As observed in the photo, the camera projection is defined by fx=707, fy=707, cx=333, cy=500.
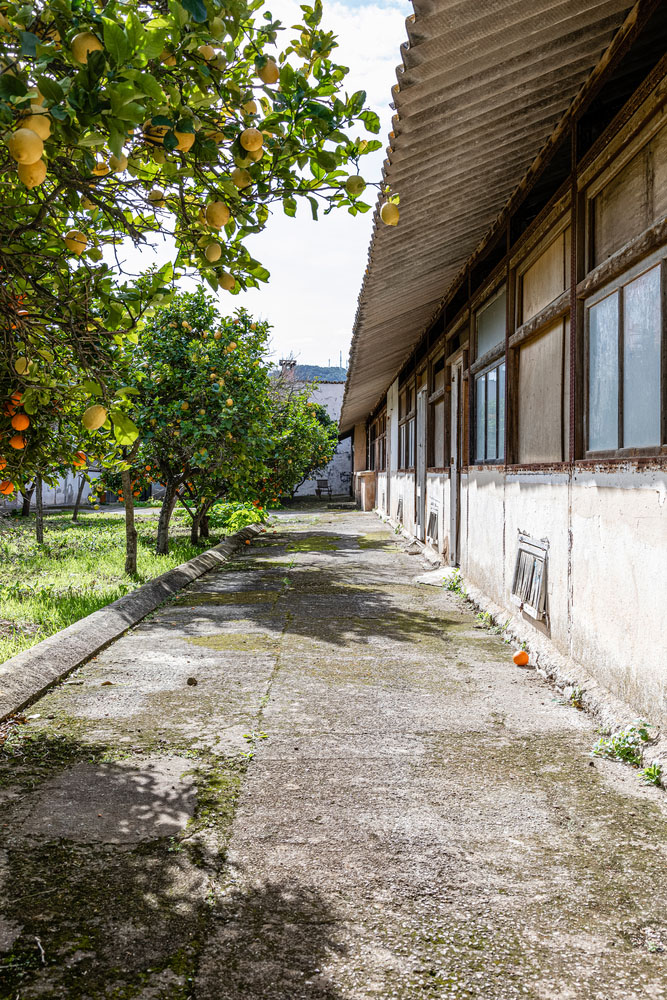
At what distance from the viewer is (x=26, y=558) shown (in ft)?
32.7

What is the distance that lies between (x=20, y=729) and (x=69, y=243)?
2184mm

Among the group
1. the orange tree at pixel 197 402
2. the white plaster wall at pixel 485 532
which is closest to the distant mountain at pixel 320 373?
the orange tree at pixel 197 402

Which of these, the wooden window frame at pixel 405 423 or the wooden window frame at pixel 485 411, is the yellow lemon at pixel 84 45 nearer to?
the wooden window frame at pixel 485 411

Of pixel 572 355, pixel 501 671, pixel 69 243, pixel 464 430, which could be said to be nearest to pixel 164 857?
pixel 69 243

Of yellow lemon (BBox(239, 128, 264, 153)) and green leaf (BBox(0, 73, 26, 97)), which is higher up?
yellow lemon (BBox(239, 128, 264, 153))

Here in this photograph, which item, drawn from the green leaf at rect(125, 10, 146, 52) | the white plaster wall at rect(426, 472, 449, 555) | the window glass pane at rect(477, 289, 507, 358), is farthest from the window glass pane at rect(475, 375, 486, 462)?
the green leaf at rect(125, 10, 146, 52)

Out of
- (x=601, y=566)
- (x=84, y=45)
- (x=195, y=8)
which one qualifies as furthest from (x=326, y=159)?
(x=601, y=566)

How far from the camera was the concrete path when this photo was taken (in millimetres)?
1699

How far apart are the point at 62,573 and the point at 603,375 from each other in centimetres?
696

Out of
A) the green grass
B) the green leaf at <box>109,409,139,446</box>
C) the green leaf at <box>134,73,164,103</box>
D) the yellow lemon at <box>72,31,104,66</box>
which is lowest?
the green grass

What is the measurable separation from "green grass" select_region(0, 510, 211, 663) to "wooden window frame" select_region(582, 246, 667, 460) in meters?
3.85

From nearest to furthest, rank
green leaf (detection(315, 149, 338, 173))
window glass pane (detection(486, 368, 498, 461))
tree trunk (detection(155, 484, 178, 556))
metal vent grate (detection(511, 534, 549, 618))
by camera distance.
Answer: green leaf (detection(315, 149, 338, 173)) → metal vent grate (detection(511, 534, 549, 618)) → window glass pane (detection(486, 368, 498, 461)) → tree trunk (detection(155, 484, 178, 556))

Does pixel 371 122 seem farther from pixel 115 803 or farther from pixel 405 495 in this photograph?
pixel 405 495

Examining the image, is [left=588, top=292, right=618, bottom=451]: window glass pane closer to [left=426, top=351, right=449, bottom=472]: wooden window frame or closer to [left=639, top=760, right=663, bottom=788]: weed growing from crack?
[left=639, top=760, right=663, bottom=788]: weed growing from crack
